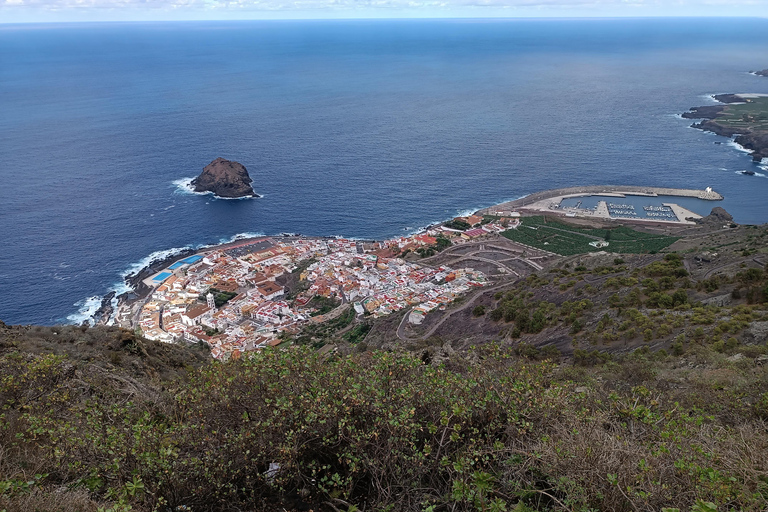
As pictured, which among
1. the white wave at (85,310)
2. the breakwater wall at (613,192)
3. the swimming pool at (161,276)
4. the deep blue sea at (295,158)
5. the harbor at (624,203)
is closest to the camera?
the white wave at (85,310)

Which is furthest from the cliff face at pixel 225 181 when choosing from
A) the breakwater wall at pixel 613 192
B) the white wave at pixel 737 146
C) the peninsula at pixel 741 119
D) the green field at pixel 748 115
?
the green field at pixel 748 115

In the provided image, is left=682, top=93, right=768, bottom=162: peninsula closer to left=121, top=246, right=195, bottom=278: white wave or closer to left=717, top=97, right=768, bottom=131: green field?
left=717, top=97, right=768, bottom=131: green field

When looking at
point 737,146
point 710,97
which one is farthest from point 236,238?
point 710,97

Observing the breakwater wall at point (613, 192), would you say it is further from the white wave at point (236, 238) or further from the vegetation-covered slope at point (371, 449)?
the vegetation-covered slope at point (371, 449)

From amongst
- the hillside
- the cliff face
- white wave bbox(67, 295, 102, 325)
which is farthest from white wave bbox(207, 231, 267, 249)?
the hillside

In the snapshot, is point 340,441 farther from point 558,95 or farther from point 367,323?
point 558,95

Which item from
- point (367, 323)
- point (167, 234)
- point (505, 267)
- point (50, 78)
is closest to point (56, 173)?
point (167, 234)
